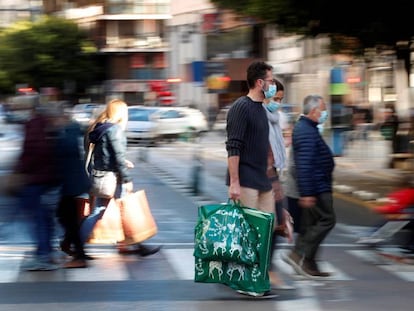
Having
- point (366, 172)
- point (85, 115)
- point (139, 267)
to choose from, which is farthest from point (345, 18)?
point (85, 115)

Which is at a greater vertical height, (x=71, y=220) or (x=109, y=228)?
(x=71, y=220)

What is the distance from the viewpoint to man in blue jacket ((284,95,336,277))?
815 cm

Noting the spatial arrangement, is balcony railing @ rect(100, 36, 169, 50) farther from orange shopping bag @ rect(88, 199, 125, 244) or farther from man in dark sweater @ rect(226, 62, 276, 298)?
man in dark sweater @ rect(226, 62, 276, 298)

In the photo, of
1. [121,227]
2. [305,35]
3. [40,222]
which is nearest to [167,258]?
[121,227]

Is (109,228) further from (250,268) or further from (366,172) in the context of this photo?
(366,172)

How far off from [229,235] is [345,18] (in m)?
9.87

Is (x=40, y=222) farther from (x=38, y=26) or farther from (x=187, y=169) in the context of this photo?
(x=38, y=26)

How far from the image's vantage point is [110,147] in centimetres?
939

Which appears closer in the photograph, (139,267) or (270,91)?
(270,91)

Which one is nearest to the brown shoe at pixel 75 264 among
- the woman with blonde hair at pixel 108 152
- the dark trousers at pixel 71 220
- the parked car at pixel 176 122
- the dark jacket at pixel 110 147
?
the dark trousers at pixel 71 220

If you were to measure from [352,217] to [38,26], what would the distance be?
→ 58.8 meters

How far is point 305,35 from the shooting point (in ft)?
58.6

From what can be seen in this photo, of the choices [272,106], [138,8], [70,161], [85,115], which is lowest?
[85,115]

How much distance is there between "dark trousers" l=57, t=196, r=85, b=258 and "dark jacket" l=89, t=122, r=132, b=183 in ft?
2.04
